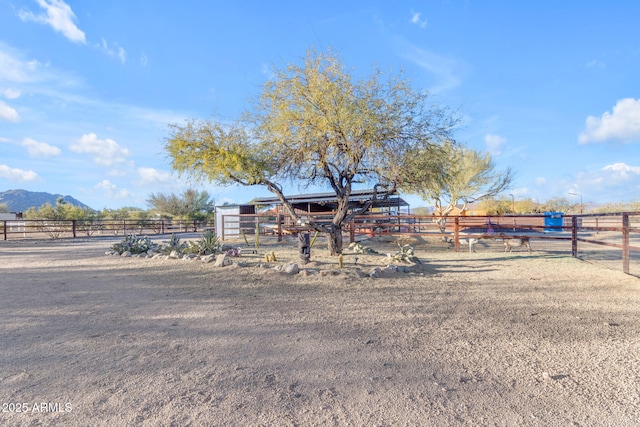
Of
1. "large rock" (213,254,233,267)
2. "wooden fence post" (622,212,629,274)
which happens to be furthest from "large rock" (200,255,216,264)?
"wooden fence post" (622,212,629,274)

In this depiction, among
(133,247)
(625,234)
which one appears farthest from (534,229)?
(133,247)

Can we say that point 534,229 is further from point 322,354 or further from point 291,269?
point 322,354

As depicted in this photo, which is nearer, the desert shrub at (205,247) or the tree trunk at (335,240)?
the desert shrub at (205,247)

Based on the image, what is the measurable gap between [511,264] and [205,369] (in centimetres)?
875

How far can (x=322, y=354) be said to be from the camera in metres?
3.58

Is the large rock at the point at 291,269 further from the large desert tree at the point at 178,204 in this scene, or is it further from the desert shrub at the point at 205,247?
the large desert tree at the point at 178,204

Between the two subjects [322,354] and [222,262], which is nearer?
[322,354]

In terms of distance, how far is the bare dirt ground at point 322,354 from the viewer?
257 centimetres

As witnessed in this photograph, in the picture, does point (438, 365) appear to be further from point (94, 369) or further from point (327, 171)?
point (327, 171)

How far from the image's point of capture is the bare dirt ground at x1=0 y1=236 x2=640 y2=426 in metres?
2.57

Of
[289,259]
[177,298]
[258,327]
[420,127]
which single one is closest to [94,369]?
[258,327]

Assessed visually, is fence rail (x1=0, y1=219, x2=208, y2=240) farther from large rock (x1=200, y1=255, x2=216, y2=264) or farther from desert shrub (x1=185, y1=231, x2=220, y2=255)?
large rock (x1=200, y1=255, x2=216, y2=264)

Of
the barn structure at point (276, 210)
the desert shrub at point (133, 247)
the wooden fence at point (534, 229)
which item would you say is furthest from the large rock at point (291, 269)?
the barn structure at point (276, 210)

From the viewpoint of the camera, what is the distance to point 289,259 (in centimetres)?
1023
